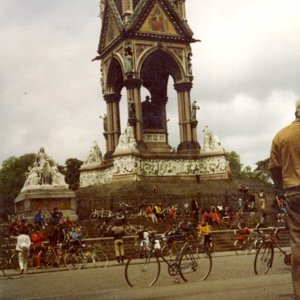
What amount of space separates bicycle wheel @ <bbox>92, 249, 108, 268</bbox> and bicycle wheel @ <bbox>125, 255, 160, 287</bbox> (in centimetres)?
794

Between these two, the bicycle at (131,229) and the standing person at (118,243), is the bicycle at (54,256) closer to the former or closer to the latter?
the standing person at (118,243)

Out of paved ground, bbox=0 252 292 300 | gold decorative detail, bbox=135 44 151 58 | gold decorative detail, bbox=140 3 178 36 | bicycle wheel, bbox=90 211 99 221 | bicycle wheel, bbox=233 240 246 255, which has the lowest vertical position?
paved ground, bbox=0 252 292 300

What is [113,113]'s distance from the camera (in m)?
45.5

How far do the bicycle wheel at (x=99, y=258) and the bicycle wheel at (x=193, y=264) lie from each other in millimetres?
7629

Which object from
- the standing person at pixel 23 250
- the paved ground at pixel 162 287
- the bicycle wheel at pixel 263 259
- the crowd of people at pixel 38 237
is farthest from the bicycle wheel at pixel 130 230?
the bicycle wheel at pixel 263 259

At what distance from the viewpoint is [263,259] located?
39.9ft

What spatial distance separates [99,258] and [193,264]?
9784mm

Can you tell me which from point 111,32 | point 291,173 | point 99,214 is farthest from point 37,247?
point 111,32

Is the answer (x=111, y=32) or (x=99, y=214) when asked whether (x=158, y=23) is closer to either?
(x=111, y=32)

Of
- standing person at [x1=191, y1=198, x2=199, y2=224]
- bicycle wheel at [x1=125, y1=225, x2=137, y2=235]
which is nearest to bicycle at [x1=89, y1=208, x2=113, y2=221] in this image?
bicycle wheel at [x1=125, y1=225, x2=137, y2=235]

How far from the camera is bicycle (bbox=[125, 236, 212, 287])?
1137cm

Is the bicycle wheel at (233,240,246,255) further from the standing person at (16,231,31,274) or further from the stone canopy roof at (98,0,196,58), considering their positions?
the stone canopy roof at (98,0,196,58)

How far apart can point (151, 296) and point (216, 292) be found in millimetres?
957

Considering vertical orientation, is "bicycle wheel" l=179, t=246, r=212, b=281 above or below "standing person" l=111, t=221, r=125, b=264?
below
